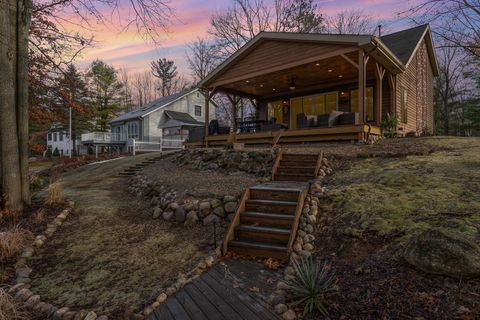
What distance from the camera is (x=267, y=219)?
468cm

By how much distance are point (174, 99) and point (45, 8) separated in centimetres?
2008

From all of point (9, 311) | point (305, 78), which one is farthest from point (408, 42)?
point (9, 311)

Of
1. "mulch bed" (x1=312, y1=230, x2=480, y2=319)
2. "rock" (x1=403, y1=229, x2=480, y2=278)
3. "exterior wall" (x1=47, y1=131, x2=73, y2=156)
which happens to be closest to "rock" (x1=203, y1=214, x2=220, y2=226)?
"mulch bed" (x1=312, y1=230, x2=480, y2=319)

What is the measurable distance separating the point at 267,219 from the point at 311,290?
1.92 m

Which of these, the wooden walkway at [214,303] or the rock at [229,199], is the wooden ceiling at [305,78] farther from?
the wooden walkway at [214,303]

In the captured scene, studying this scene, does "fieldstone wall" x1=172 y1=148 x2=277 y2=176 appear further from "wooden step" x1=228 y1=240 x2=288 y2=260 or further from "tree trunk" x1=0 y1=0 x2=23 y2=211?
"tree trunk" x1=0 y1=0 x2=23 y2=211

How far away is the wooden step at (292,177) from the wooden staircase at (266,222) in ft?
3.34

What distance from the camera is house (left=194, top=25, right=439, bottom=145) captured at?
9.46 meters

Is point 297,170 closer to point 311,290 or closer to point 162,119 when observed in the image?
point 311,290

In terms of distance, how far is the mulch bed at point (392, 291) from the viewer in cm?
237

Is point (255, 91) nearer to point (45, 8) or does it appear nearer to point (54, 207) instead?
point (45, 8)

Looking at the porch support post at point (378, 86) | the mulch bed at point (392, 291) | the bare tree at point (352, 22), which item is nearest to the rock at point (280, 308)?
the mulch bed at point (392, 291)

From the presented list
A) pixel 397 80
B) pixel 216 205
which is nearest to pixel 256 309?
pixel 216 205

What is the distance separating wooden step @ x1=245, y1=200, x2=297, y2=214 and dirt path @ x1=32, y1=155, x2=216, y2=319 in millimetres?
973
